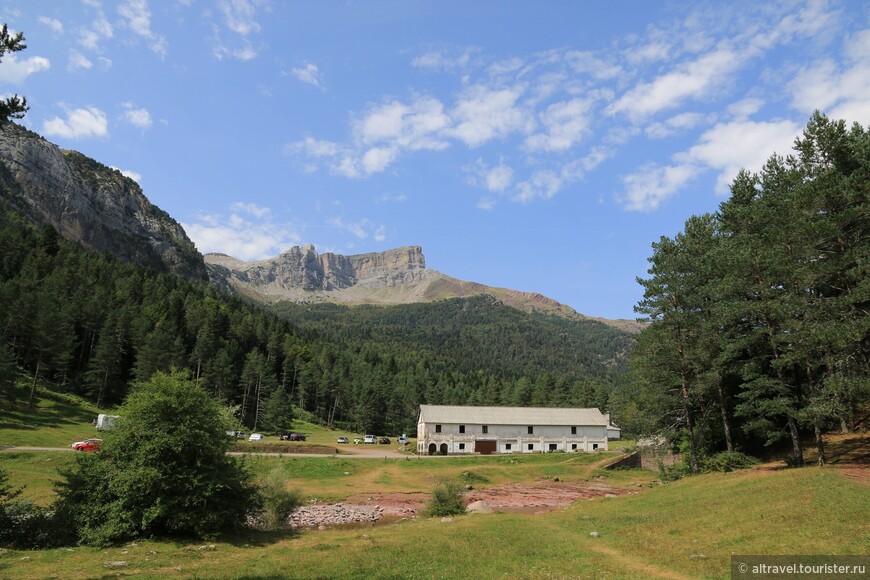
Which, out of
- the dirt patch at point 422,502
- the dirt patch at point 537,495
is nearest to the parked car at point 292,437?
the dirt patch at point 422,502

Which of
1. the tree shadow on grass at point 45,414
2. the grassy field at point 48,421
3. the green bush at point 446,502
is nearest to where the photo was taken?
the green bush at point 446,502

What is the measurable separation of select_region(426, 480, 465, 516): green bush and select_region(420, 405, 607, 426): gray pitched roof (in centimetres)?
4802

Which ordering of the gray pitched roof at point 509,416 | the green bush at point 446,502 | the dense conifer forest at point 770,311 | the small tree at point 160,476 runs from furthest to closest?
the gray pitched roof at point 509,416 < the green bush at point 446,502 < the dense conifer forest at point 770,311 < the small tree at point 160,476

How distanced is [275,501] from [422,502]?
53.6 ft

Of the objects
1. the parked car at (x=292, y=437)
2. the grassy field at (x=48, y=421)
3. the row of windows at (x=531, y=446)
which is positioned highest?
the grassy field at (x=48, y=421)

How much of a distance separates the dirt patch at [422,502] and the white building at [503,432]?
2890 centimetres

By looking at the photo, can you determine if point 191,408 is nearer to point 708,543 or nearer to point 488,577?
point 488,577

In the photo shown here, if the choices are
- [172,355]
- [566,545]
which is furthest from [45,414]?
[566,545]

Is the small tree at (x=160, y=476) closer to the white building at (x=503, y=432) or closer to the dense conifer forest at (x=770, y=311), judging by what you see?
the dense conifer forest at (x=770, y=311)

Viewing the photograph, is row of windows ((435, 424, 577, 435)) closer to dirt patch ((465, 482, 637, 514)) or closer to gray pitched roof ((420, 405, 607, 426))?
gray pitched roof ((420, 405, 607, 426))

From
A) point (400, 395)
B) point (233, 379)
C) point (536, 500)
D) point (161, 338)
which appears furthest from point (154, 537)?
point (400, 395)

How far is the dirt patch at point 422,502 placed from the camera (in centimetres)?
3778

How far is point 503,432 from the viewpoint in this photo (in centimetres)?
8600

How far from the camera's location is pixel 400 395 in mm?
126688
